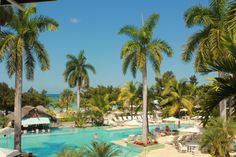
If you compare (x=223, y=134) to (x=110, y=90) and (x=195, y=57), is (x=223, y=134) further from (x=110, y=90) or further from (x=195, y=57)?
(x=110, y=90)

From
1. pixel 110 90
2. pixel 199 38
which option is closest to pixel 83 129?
pixel 199 38

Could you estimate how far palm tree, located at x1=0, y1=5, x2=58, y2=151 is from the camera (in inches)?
665

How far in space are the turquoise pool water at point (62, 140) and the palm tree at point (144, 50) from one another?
6.09 metres

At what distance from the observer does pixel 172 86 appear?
39938 mm

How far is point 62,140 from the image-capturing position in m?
27.9

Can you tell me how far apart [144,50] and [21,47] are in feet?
31.3

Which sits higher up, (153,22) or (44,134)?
(153,22)

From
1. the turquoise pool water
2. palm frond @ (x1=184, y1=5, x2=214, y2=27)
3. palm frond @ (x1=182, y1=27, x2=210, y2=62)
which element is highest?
palm frond @ (x1=184, y1=5, x2=214, y2=27)

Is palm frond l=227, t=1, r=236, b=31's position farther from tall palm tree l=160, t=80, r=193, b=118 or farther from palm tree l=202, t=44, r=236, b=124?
tall palm tree l=160, t=80, r=193, b=118

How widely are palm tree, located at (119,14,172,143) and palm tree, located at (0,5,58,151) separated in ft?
22.0

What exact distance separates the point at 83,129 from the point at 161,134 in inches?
390

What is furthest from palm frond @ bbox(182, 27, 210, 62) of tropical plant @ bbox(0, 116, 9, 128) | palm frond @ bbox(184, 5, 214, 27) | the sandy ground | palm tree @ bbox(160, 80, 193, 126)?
tropical plant @ bbox(0, 116, 9, 128)

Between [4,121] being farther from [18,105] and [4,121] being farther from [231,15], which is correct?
[231,15]

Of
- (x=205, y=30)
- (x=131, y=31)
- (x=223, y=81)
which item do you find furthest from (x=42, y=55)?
(x=223, y=81)
